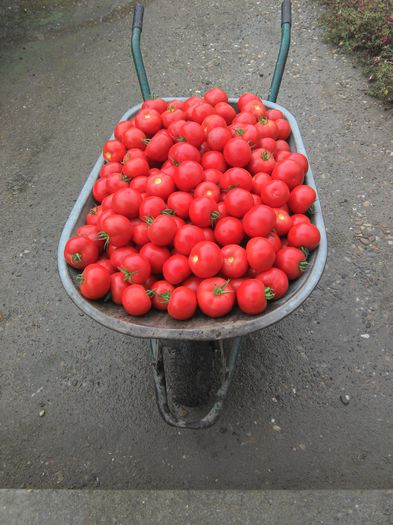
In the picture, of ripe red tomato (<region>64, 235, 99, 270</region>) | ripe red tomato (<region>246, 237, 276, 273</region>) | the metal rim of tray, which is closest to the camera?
the metal rim of tray

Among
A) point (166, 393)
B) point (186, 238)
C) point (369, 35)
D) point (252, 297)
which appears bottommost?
point (166, 393)

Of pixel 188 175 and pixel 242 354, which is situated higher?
pixel 188 175

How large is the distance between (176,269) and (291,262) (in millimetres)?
451

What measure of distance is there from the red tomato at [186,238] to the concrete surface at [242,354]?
120 cm

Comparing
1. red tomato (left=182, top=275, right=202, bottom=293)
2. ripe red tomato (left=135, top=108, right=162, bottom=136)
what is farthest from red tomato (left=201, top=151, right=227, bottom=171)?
red tomato (left=182, top=275, right=202, bottom=293)

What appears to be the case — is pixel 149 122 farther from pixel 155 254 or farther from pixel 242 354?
pixel 242 354

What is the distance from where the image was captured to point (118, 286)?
172 centimetres

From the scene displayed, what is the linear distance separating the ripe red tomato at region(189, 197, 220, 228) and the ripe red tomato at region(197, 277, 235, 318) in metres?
0.28

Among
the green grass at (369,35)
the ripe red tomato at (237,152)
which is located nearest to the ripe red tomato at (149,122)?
the ripe red tomato at (237,152)

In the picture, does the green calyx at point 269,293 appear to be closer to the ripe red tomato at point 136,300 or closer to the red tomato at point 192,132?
the ripe red tomato at point 136,300

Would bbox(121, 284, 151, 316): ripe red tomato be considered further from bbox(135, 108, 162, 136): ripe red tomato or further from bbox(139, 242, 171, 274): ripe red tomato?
bbox(135, 108, 162, 136): ripe red tomato

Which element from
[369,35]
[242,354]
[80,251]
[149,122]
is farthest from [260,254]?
[369,35]

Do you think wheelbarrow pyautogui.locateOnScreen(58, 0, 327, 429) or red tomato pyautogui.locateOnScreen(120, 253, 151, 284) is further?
red tomato pyautogui.locateOnScreen(120, 253, 151, 284)

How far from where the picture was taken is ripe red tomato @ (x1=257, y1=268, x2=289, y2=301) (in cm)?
166
